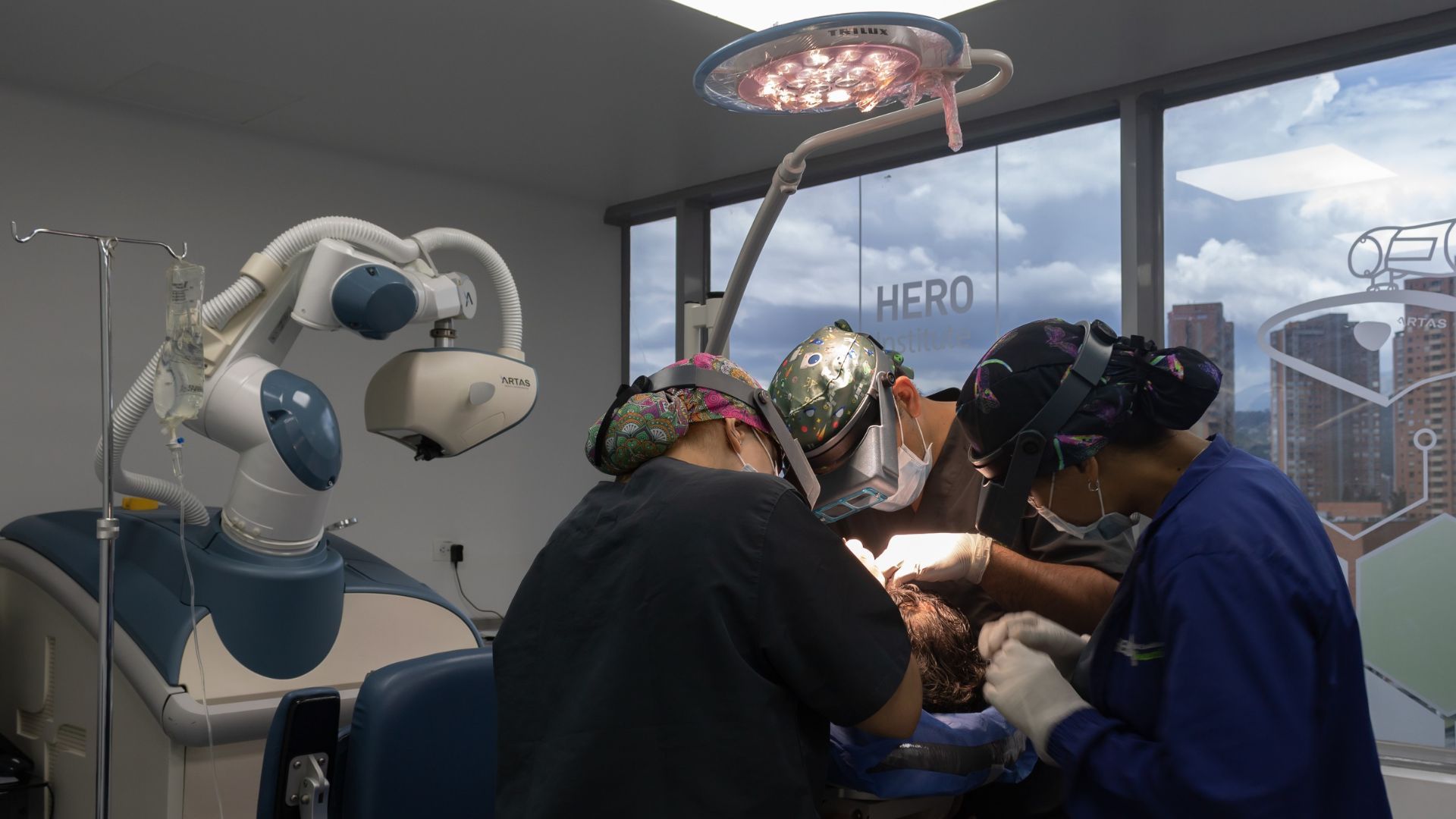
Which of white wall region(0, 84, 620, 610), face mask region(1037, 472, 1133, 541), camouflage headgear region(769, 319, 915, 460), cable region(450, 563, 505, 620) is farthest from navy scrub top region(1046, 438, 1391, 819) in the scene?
cable region(450, 563, 505, 620)

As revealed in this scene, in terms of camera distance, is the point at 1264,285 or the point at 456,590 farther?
the point at 456,590

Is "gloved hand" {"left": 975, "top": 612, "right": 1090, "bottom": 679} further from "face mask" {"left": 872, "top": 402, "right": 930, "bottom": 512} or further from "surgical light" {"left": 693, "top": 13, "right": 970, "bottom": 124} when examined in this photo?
"surgical light" {"left": 693, "top": 13, "right": 970, "bottom": 124}

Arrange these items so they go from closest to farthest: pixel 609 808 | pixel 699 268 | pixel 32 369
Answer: pixel 609 808 < pixel 32 369 < pixel 699 268

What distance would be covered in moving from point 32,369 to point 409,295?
2.01 metres

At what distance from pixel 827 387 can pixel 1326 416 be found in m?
2.02

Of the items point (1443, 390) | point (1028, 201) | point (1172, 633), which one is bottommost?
point (1172, 633)

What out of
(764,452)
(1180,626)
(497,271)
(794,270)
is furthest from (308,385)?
(794,270)

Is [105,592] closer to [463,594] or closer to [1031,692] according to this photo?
[1031,692]

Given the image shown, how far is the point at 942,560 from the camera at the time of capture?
171cm

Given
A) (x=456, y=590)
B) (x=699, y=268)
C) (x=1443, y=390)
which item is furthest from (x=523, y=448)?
(x=1443, y=390)

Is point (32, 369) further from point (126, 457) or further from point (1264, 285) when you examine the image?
point (1264, 285)

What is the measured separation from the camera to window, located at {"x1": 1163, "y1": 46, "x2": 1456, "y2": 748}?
2.91 metres

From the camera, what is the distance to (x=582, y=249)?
4984 millimetres

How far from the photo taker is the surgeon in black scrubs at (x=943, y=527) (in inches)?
67.5
